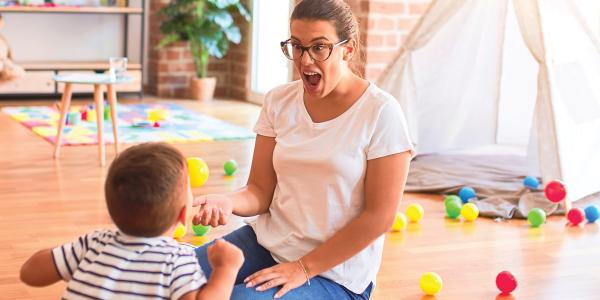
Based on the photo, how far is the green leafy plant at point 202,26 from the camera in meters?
7.41

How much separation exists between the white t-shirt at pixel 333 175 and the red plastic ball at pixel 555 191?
2.07m

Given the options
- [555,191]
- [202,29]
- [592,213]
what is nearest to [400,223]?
[555,191]

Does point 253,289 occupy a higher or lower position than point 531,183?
higher

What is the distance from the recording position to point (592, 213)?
391 cm

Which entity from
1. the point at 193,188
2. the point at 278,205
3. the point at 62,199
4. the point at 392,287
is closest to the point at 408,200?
the point at 193,188

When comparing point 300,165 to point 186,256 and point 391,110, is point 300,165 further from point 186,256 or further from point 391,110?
point 186,256

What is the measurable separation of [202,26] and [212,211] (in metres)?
5.54

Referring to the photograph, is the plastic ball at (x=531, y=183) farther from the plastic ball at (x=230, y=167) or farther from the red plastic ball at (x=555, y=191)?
the plastic ball at (x=230, y=167)

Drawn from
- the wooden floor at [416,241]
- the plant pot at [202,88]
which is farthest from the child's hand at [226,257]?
the plant pot at [202,88]

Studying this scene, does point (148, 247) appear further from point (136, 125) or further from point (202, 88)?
point (202, 88)

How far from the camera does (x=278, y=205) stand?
7.01 ft

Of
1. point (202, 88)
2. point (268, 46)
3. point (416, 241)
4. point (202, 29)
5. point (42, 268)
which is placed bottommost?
point (416, 241)

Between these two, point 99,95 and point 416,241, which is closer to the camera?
point 416,241

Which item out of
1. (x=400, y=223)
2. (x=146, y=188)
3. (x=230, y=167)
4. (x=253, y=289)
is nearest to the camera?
(x=146, y=188)
